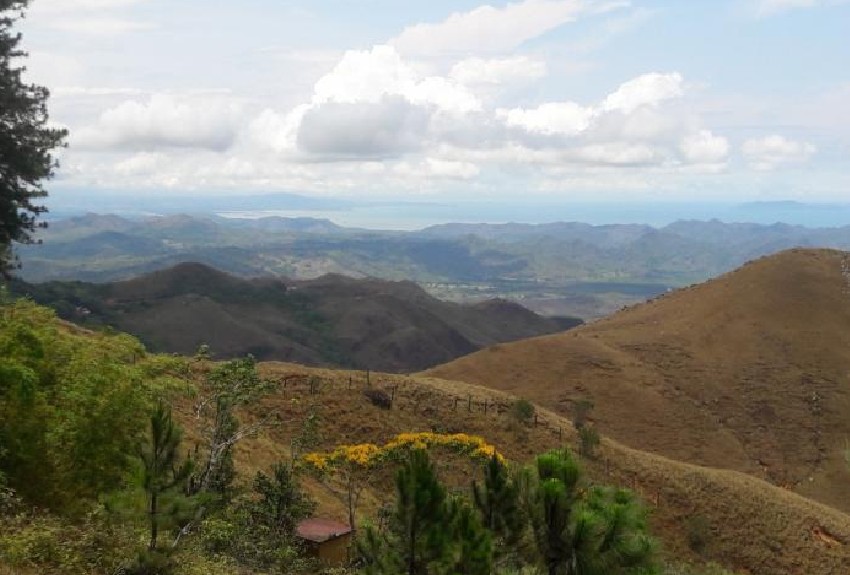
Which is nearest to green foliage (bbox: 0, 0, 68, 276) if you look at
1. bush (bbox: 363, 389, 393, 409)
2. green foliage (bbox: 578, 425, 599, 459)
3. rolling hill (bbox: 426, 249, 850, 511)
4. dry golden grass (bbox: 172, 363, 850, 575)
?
dry golden grass (bbox: 172, 363, 850, 575)

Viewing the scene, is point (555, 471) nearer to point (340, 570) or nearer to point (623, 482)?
point (340, 570)

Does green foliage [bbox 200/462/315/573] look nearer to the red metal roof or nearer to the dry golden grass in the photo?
the red metal roof

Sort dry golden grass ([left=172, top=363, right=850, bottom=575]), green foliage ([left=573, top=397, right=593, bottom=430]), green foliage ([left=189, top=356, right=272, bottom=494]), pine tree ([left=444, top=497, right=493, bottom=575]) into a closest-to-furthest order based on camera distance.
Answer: pine tree ([left=444, top=497, right=493, bottom=575]), green foliage ([left=189, top=356, right=272, bottom=494]), dry golden grass ([left=172, top=363, right=850, bottom=575]), green foliage ([left=573, top=397, right=593, bottom=430])

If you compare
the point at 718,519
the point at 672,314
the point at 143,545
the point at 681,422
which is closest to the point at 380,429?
the point at 718,519

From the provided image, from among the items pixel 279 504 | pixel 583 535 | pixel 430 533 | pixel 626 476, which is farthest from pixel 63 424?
pixel 626 476

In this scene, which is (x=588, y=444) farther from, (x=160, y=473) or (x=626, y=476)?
(x=160, y=473)

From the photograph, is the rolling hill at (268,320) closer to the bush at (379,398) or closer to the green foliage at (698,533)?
the bush at (379,398)
